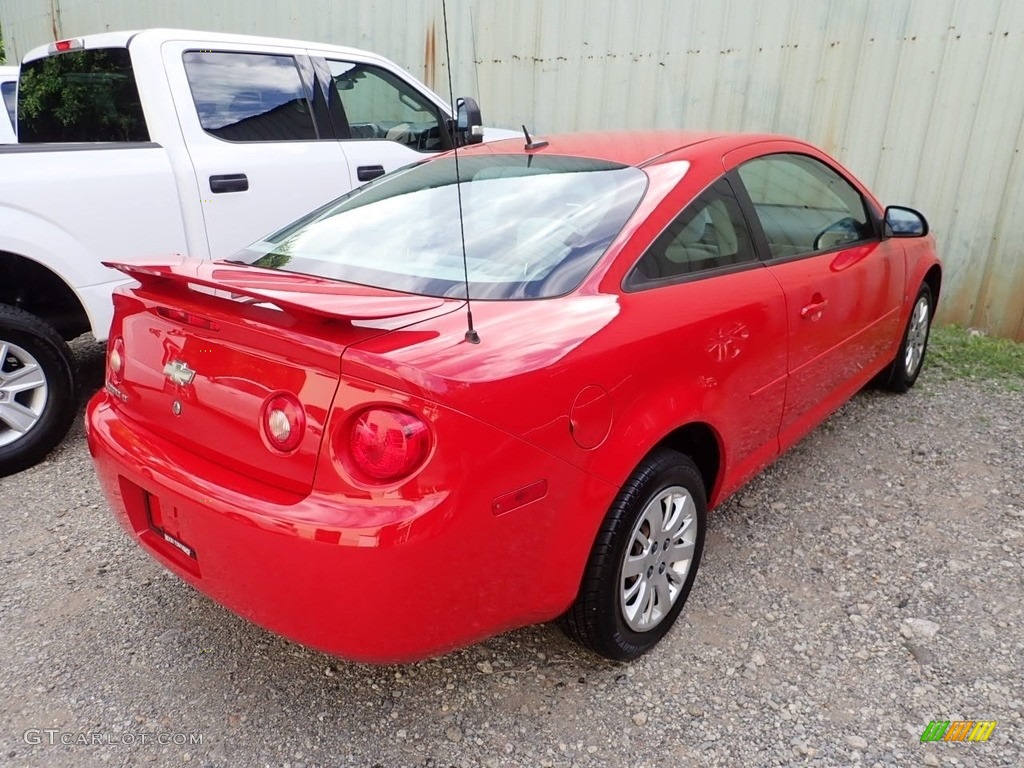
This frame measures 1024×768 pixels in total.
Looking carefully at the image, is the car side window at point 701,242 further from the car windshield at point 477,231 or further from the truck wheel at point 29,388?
the truck wheel at point 29,388

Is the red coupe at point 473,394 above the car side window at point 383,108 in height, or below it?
below

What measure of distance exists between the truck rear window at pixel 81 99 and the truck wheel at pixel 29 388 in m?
1.16

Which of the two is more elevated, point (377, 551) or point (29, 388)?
point (377, 551)

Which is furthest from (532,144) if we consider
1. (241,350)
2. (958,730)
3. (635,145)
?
(958,730)

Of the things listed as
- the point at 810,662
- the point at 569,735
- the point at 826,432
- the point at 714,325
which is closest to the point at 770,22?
the point at 826,432

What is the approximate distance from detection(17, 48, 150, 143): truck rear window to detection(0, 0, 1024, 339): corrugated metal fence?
12.1 ft

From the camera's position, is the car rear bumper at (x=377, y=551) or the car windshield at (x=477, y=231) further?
the car windshield at (x=477, y=231)

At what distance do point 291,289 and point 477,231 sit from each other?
0.70 meters

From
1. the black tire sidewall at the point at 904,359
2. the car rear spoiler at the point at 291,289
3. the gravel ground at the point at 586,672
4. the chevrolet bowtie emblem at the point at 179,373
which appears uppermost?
the car rear spoiler at the point at 291,289

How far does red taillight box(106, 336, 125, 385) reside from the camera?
227 cm

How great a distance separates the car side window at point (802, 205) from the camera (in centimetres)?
290

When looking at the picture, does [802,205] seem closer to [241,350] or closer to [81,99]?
[241,350]

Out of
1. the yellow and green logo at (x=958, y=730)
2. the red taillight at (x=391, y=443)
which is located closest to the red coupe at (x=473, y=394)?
the red taillight at (x=391, y=443)

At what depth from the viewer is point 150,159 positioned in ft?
12.3
